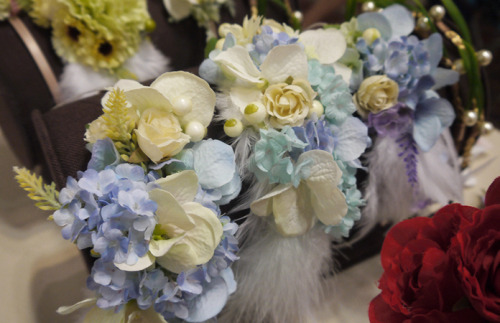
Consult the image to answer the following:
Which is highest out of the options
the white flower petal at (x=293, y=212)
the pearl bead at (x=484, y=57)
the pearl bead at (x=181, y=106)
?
the pearl bead at (x=181, y=106)

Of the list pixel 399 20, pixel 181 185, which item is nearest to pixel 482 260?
pixel 181 185

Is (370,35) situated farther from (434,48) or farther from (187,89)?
(187,89)

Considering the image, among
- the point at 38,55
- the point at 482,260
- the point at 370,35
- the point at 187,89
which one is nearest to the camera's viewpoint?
the point at 482,260

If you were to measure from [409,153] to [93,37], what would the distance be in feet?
1.79

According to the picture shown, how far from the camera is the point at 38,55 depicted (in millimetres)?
684

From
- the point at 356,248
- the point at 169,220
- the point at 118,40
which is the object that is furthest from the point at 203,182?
the point at 118,40

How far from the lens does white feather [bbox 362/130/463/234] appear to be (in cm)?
55

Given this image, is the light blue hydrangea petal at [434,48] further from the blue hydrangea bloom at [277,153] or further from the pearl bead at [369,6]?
the blue hydrangea bloom at [277,153]

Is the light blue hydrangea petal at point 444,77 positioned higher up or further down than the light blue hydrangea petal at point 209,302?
higher up

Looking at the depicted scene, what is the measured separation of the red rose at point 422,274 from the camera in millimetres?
364

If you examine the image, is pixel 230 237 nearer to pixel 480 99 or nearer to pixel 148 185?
pixel 148 185

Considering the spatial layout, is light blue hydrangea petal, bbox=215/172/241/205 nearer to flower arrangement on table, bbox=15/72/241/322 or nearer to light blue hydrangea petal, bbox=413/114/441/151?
flower arrangement on table, bbox=15/72/241/322

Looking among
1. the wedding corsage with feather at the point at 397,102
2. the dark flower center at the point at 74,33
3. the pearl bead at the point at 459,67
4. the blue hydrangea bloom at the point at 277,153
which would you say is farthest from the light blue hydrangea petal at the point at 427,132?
the dark flower center at the point at 74,33

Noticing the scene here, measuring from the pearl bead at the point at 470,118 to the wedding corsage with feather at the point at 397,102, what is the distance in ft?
0.26
